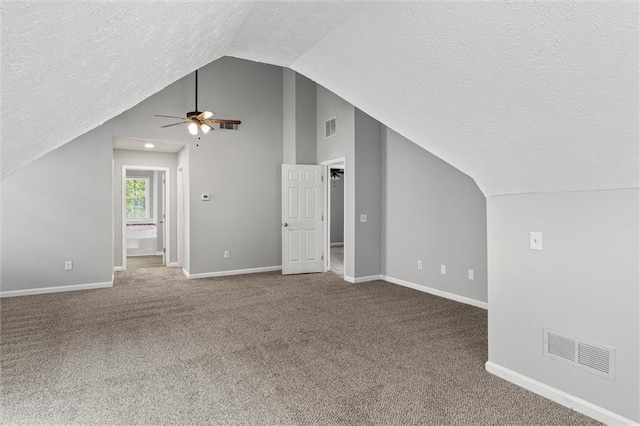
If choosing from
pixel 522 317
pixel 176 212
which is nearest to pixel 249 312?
pixel 522 317

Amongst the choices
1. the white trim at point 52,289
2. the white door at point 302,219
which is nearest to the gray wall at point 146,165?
the white trim at point 52,289

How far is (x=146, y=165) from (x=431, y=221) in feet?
18.3

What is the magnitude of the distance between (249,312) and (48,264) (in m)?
3.28

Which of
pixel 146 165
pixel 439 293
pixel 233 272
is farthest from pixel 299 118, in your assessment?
pixel 439 293

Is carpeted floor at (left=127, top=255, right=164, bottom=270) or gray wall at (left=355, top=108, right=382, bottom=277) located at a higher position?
gray wall at (left=355, top=108, right=382, bottom=277)

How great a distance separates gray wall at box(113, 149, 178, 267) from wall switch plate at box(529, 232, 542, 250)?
22.2 ft

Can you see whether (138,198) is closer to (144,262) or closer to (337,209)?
(144,262)

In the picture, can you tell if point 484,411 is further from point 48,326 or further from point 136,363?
point 48,326

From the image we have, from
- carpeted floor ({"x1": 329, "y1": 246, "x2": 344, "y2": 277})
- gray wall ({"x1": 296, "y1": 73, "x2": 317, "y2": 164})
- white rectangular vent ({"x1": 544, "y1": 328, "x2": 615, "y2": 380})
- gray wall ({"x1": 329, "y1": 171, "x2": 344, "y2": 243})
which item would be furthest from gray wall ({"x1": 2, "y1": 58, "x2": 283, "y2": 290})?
white rectangular vent ({"x1": 544, "y1": 328, "x2": 615, "y2": 380})

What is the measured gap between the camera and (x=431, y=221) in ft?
16.7

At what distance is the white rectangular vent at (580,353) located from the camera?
203cm

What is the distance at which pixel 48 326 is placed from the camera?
3.70 m

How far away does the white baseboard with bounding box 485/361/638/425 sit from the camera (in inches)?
79.0

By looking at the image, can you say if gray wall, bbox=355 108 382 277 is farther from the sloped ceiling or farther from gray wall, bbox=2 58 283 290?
the sloped ceiling
